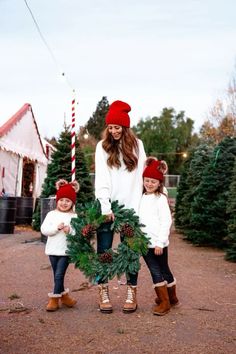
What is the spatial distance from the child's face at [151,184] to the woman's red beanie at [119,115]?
600 mm

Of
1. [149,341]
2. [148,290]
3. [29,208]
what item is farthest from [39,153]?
[149,341]

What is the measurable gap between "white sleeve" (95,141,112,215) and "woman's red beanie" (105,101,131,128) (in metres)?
0.29

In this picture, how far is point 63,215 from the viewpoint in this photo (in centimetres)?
539

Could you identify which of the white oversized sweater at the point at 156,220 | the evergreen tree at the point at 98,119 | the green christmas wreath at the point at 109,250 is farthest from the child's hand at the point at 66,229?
the evergreen tree at the point at 98,119

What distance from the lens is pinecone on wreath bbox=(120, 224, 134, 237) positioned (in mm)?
4895

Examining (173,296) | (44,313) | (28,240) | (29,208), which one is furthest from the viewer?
(29,208)

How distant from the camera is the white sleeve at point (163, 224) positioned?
5043 mm

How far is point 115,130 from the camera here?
5.14 m

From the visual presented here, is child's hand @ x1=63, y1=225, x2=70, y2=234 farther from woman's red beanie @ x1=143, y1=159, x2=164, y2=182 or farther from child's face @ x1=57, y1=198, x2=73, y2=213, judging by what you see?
woman's red beanie @ x1=143, y1=159, x2=164, y2=182

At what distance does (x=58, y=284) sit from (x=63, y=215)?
729mm

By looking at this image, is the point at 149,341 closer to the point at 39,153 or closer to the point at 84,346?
the point at 84,346

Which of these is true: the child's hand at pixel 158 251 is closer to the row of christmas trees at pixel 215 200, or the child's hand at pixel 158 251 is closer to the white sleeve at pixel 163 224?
the white sleeve at pixel 163 224

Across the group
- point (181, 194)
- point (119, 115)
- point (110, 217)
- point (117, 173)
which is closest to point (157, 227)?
point (110, 217)

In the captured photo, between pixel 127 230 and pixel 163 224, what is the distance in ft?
1.35
